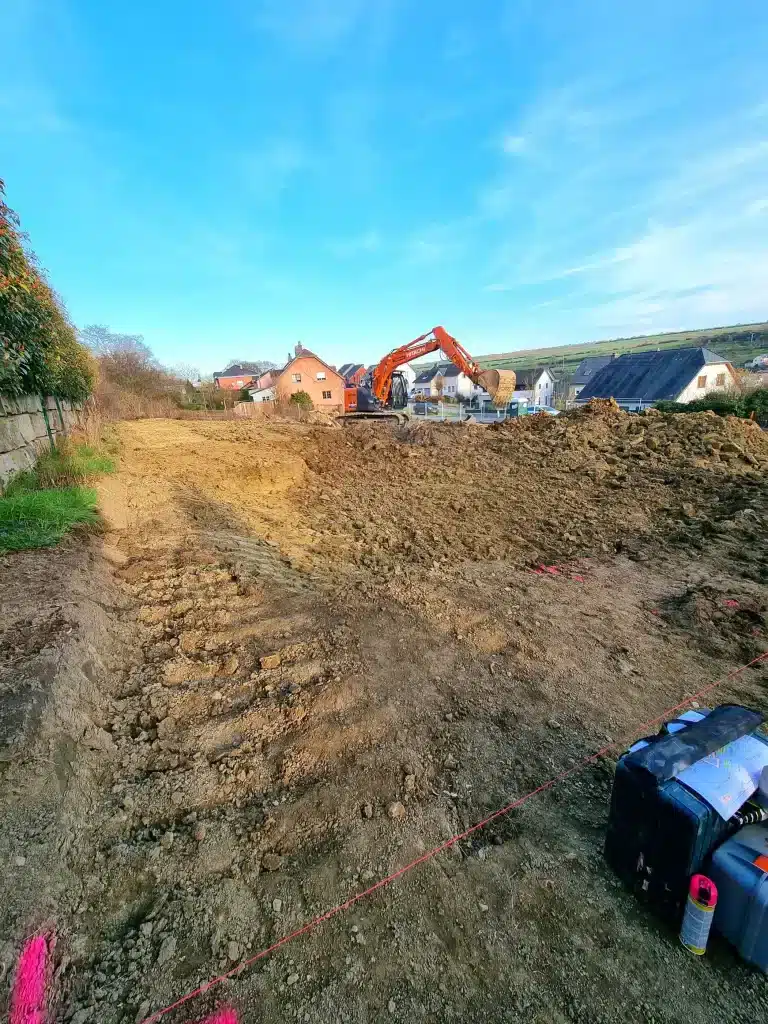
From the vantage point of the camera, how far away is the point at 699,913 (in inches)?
61.3

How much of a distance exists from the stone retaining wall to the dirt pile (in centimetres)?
418

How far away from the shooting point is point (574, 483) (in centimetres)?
868

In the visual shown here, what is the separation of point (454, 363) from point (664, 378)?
2408 centimetres

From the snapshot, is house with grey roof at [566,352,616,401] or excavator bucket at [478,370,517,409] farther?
house with grey roof at [566,352,616,401]

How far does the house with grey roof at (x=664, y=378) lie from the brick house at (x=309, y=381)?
72.0 feet

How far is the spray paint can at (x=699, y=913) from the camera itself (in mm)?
1533

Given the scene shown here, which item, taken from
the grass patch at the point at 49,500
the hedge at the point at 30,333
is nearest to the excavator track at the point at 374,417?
the hedge at the point at 30,333

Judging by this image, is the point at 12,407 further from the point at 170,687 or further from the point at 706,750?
the point at 706,750

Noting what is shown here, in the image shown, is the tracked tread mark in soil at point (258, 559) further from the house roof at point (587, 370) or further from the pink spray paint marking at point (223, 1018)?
the house roof at point (587, 370)

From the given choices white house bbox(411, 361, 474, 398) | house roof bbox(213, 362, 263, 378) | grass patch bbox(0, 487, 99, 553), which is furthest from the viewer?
house roof bbox(213, 362, 263, 378)

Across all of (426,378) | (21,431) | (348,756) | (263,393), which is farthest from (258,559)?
(426,378)

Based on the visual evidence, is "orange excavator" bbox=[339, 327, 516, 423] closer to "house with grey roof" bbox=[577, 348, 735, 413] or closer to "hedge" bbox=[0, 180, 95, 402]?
"hedge" bbox=[0, 180, 95, 402]

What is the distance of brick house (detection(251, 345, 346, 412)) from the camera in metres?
38.6

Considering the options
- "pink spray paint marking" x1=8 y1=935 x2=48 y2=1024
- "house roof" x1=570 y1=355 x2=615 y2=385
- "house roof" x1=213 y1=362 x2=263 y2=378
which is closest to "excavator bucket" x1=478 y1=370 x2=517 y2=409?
"pink spray paint marking" x1=8 y1=935 x2=48 y2=1024
